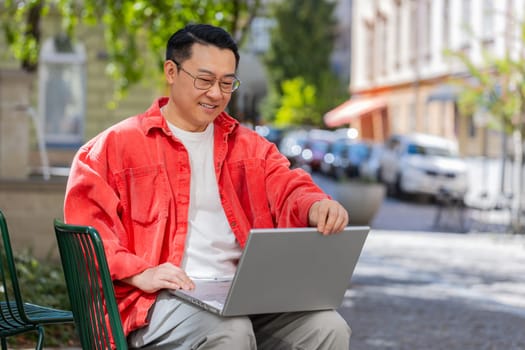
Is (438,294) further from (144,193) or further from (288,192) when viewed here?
(144,193)

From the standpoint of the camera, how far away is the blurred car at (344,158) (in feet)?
114

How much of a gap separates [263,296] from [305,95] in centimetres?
7260

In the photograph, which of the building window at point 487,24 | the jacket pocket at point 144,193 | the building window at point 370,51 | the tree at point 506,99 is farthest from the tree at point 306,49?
the jacket pocket at point 144,193

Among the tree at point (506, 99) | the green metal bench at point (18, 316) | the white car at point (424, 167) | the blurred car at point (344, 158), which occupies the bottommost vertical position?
the blurred car at point (344, 158)

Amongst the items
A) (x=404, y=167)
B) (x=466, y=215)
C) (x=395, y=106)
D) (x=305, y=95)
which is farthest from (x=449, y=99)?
(x=305, y=95)

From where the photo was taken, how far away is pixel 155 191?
3.78 meters

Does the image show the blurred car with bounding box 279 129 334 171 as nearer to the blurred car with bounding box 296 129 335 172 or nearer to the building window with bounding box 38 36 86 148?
the blurred car with bounding box 296 129 335 172

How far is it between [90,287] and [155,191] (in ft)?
1.65

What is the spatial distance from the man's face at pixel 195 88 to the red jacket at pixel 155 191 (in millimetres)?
86

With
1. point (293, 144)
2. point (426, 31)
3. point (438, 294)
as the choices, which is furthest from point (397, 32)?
point (438, 294)

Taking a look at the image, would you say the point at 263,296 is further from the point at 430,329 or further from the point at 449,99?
the point at 449,99

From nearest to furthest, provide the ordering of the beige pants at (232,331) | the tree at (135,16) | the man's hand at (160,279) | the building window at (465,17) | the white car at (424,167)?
1. the beige pants at (232,331)
2. the man's hand at (160,279)
3. the tree at (135,16)
4. the white car at (424,167)
5. the building window at (465,17)

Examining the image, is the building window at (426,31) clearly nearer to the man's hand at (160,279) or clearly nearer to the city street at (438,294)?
the city street at (438,294)

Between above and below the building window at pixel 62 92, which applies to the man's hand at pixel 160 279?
above
